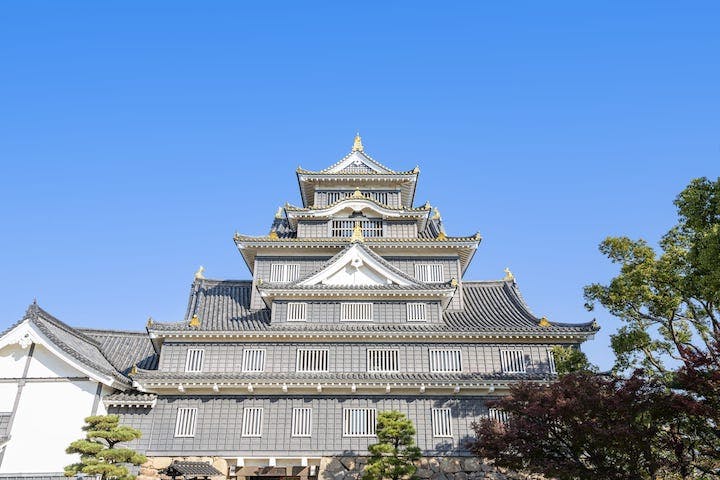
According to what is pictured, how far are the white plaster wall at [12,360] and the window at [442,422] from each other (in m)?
18.7

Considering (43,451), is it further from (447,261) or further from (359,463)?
(447,261)

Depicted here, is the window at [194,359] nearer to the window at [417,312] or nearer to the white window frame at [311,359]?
the white window frame at [311,359]

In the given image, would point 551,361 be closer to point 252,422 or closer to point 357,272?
point 357,272

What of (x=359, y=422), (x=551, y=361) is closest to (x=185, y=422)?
(x=359, y=422)

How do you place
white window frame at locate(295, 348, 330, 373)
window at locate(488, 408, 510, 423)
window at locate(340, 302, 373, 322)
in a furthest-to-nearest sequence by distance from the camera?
window at locate(340, 302, 373, 322), white window frame at locate(295, 348, 330, 373), window at locate(488, 408, 510, 423)

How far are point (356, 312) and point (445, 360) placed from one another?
5.05 meters

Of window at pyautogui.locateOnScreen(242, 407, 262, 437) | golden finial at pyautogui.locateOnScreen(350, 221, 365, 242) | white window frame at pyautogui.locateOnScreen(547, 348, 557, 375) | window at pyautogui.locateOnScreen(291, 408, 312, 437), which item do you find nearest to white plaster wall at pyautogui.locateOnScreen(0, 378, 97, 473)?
window at pyautogui.locateOnScreen(242, 407, 262, 437)

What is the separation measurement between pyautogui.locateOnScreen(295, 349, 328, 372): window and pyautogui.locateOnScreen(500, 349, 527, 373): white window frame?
8.62 m

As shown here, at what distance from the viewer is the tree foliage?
17.5 metres

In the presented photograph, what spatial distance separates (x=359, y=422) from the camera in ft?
80.6

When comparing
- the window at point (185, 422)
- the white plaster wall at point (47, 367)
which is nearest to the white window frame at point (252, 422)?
the window at point (185, 422)

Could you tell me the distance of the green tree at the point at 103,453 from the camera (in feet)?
63.3

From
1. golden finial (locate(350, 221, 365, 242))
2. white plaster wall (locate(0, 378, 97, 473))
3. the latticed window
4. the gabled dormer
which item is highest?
the gabled dormer

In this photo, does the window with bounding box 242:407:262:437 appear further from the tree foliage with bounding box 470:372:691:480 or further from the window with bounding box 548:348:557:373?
the window with bounding box 548:348:557:373
